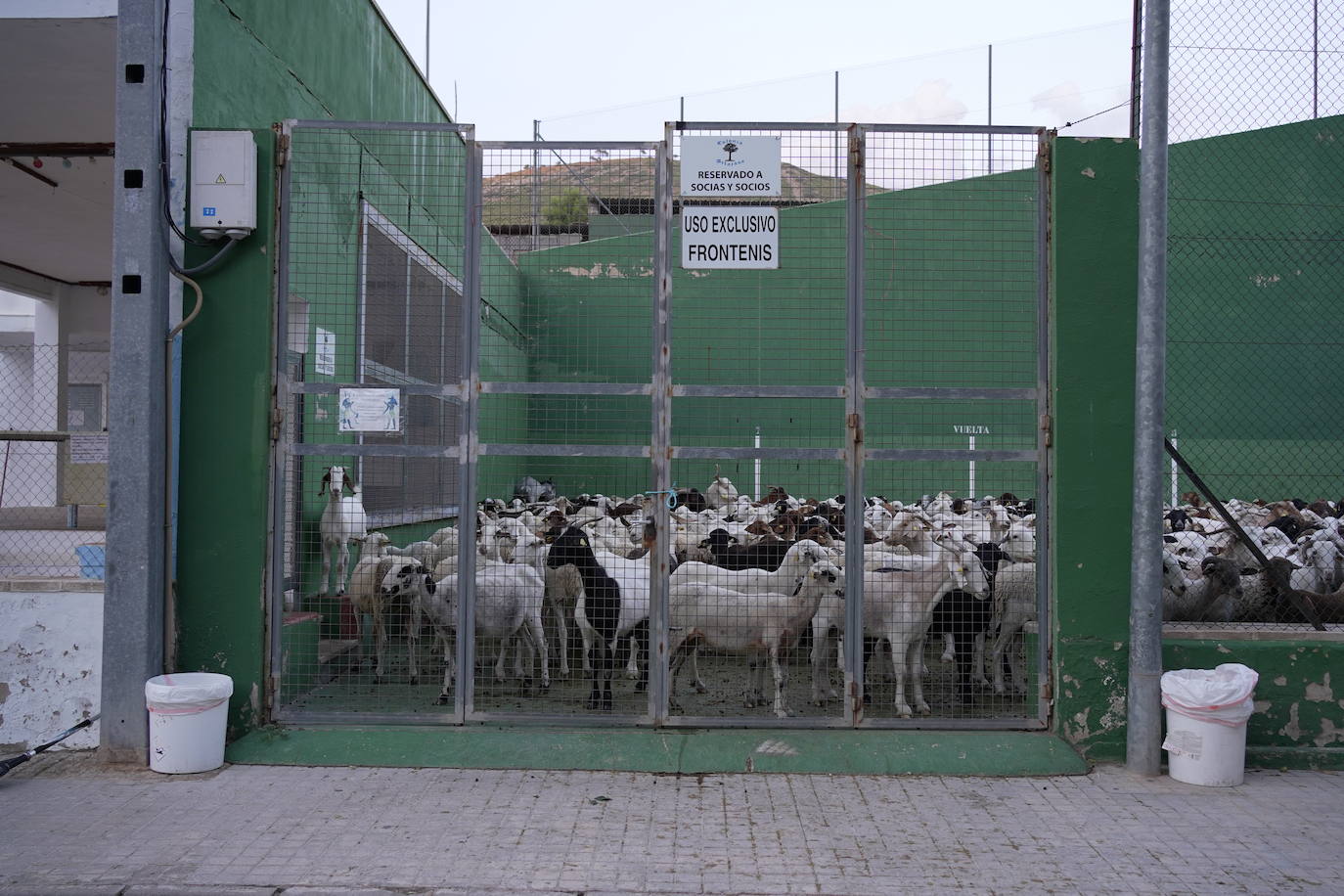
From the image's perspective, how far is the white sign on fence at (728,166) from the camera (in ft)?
21.3

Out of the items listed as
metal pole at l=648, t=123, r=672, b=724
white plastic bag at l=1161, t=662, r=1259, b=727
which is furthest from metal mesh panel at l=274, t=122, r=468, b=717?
white plastic bag at l=1161, t=662, r=1259, b=727

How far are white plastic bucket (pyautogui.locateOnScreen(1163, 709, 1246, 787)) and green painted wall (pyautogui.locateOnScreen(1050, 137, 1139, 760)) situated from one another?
1.38ft

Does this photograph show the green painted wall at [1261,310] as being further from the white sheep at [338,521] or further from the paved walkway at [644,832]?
the white sheep at [338,521]

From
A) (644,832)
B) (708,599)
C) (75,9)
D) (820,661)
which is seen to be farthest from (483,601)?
(75,9)

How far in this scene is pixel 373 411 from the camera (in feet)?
21.2

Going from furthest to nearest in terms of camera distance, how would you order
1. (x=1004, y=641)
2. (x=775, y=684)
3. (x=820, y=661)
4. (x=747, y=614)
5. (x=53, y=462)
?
(x=53, y=462) → (x=1004, y=641) → (x=820, y=661) → (x=747, y=614) → (x=775, y=684)

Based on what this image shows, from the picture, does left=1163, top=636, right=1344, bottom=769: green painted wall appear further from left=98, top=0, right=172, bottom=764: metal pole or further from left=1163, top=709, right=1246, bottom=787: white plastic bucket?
left=98, top=0, right=172, bottom=764: metal pole

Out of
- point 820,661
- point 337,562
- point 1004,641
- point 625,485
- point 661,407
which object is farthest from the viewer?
point 337,562

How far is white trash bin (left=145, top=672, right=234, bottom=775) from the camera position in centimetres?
582

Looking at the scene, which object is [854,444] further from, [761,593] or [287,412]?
[287,412]

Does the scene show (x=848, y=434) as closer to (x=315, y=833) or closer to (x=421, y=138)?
(x=315, y=833)

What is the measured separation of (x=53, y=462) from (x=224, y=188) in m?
8.22

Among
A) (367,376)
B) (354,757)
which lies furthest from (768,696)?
(367,376)

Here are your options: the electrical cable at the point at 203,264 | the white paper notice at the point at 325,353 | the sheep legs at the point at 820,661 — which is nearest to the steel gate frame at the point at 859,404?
the sheep legs at the point at 820,661
